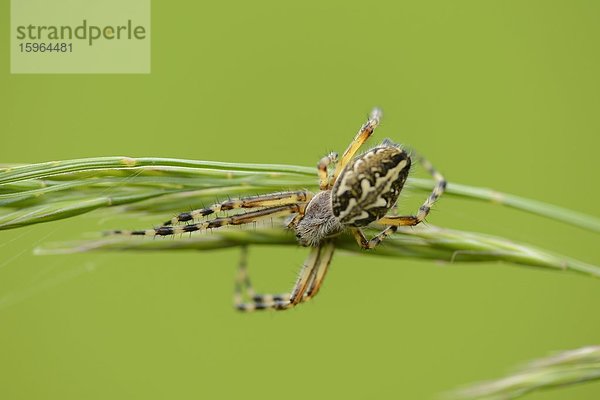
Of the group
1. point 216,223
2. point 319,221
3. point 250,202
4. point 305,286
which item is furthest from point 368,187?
point 305,286

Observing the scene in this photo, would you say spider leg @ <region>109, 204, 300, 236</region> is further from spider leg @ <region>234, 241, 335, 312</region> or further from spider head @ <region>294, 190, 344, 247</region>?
spider leg @ <region>234, 241, 335, 312</region>

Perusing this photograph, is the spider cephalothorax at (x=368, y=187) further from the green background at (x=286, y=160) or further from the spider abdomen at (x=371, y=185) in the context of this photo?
the green background at (x=286, y=160)

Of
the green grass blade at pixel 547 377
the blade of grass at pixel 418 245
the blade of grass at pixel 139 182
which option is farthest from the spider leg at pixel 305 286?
the green grass blade at pixel 547 377

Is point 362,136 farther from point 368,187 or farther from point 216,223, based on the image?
point 216,223

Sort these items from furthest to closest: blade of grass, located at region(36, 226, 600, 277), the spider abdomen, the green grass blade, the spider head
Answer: the spider head
the spider abdomen
blade of grass, located at region(36, 226, 600, 277)
the green grass blade

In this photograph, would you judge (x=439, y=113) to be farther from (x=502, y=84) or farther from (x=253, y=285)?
(x=253, y=285)

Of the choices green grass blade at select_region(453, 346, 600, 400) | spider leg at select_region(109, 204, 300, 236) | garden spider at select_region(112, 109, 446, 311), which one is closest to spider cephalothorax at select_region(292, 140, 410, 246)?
garden spider at select_region(112, 109, 446, 311)
